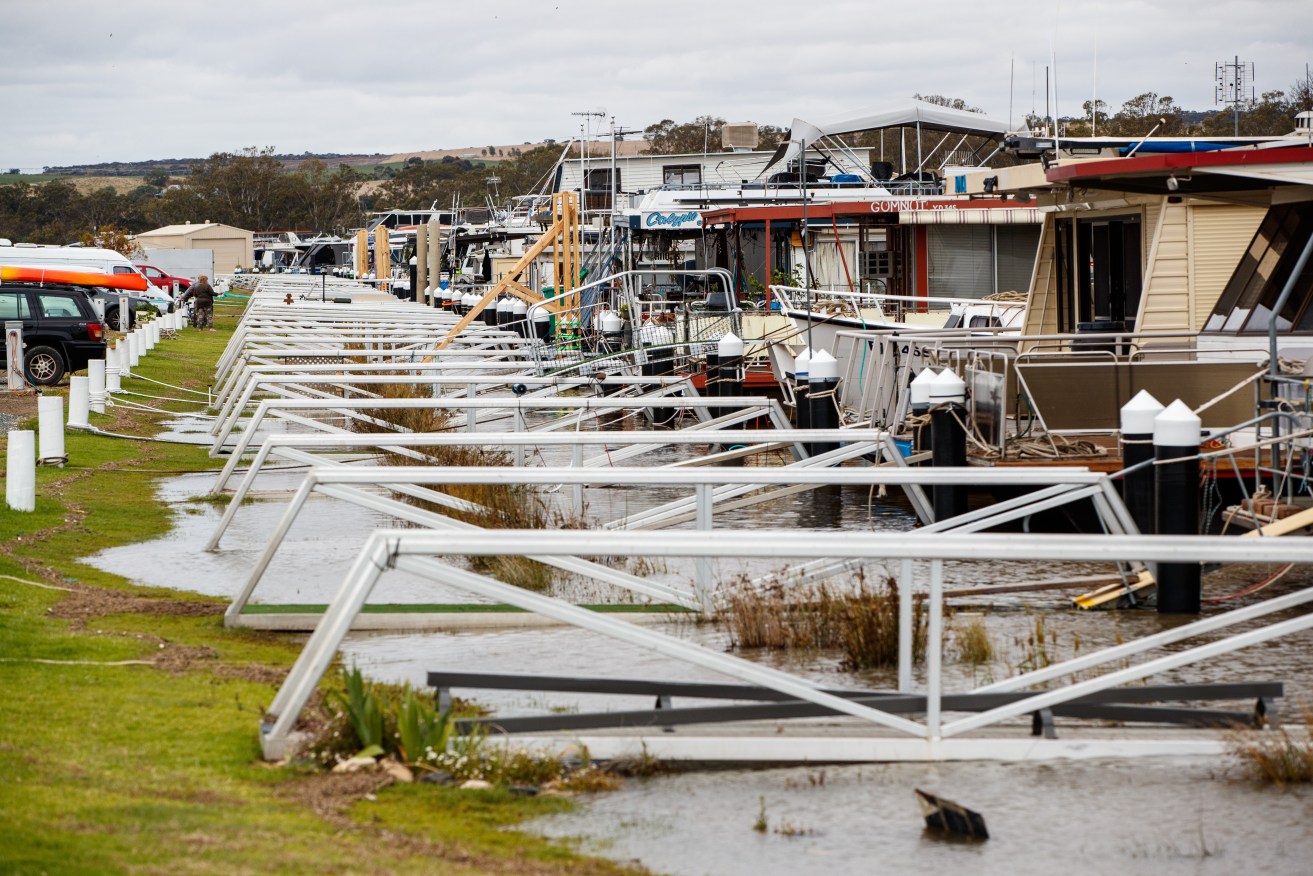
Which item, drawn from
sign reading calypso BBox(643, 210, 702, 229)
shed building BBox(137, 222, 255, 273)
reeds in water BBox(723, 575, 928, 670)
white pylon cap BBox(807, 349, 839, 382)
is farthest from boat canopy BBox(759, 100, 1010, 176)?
shed building BBox(137, 222, 255, 273)

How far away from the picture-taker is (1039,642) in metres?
10.4

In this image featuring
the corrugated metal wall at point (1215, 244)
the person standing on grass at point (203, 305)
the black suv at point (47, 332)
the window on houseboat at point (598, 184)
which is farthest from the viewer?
the window on houseboat at point (598, 184)

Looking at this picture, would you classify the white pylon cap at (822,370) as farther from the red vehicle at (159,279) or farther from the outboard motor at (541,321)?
the red vehicle at (159,279)

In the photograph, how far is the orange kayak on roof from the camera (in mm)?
38191

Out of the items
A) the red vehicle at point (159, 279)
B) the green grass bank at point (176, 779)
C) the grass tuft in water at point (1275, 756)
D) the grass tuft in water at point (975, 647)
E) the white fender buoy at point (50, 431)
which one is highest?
the red vehicle at point (159, 279)

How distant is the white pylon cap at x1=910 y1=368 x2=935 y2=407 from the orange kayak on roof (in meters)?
24.2

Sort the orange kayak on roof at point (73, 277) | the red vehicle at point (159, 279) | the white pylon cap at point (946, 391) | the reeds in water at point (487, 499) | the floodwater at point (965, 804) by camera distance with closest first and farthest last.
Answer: the floodwater at point (965, 804) → the reeds in water at point (487, 499) → the white pylon cap at point (946, 391) → the orange kayak on roof at point (73, 277) → the red vehicle at point (159, 279)

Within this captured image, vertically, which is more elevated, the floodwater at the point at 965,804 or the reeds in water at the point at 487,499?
the reeds in water at the point at 487,499

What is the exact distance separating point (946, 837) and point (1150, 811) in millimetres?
981

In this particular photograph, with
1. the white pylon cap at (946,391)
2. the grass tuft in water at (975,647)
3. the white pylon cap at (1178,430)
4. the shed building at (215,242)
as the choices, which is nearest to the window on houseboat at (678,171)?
the white pylon cap at (946,391)

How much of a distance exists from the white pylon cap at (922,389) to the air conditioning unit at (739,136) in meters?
45.2

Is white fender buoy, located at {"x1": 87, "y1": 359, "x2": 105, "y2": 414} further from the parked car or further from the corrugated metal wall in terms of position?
the parked car

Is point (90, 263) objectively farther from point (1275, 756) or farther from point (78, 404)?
point (1275, 756)

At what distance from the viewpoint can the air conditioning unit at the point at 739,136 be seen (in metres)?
60.7
